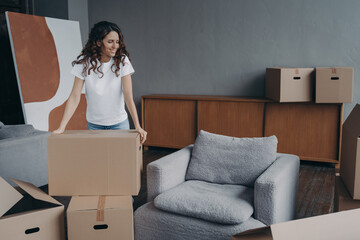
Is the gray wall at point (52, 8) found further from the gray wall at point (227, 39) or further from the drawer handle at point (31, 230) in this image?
the drawer handle at point (31, 230)

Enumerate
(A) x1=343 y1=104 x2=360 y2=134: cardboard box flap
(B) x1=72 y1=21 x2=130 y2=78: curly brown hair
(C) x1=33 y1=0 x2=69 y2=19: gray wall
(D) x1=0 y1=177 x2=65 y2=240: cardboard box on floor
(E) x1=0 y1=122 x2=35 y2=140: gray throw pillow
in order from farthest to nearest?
(C) x1=33 y1=0 x2=69 y2=19: gray wall
(E) x1=0 y1=122 x2=35 y2=140: gray throw pillow
(B) x1=72 y1=21 x2=130 y2=78: curly brown hair
(D) x1=0 y1=177 x2=65 y2=240: cardboard box on floor
(A) x1=343 y1=104 x2=360 y2=134: cardboard box flap

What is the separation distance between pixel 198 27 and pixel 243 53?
2.41 ft

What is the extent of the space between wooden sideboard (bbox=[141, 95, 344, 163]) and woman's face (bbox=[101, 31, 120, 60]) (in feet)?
7.79

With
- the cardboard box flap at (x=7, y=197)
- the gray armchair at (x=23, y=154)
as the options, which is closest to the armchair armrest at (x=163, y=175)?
the cardboard box flap at (x=7, y=197)

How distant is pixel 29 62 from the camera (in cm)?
445

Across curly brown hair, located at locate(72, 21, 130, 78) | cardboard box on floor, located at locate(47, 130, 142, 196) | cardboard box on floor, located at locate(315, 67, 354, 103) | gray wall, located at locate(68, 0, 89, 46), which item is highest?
gray wall, located at locate(68, 0, 89, 46)

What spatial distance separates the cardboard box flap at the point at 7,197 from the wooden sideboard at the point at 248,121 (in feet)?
9.62

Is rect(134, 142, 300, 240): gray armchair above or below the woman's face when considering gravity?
below

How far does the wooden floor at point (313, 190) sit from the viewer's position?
2992mm

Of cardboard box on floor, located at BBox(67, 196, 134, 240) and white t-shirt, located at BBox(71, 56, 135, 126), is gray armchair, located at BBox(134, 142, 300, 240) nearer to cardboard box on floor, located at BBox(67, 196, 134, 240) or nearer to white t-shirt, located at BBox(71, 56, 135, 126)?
cardboard box on floor, located at BBox(67, 196, 134, 240)

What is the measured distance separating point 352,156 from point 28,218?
1652 mm

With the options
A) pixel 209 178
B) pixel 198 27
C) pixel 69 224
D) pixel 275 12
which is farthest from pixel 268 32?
pixel 69 224

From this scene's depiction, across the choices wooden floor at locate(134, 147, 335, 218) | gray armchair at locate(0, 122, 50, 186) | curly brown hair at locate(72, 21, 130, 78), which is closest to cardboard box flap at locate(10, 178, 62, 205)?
curly brown hair at locate(72, 21, 130, 78)

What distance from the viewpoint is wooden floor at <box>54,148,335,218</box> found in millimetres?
2998
